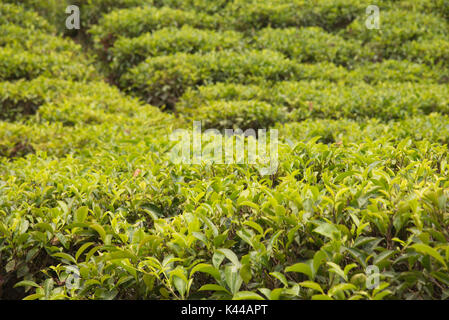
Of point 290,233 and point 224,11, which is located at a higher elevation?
point 224,11

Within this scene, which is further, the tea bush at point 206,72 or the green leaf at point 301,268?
the tea bush at point 206,72

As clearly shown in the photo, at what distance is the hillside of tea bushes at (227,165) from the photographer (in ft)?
5.16

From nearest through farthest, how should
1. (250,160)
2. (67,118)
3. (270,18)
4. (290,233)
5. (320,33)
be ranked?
(290,233)
(250,160)
(67,118)
(320,33)
(270,18)

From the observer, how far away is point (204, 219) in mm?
1758

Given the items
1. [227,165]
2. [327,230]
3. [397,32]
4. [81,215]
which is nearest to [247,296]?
[327,230]

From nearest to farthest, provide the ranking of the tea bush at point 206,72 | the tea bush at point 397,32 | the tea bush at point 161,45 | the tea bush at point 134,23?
the tea bush at point 206,72
the tea bush at point 161,45
the tea bush at point 397,32
the tea bush at point 134,23

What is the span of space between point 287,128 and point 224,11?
6748 millimetres

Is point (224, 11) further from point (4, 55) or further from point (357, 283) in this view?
point (357, 283)

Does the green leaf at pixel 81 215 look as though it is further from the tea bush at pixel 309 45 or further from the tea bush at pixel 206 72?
the tea bush at pixel 309 45

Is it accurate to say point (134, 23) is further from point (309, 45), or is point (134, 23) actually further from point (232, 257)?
point (232, 257)

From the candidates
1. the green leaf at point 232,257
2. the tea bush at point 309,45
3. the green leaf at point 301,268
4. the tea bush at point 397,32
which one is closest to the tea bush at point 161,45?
the tea bush at point 309,45
